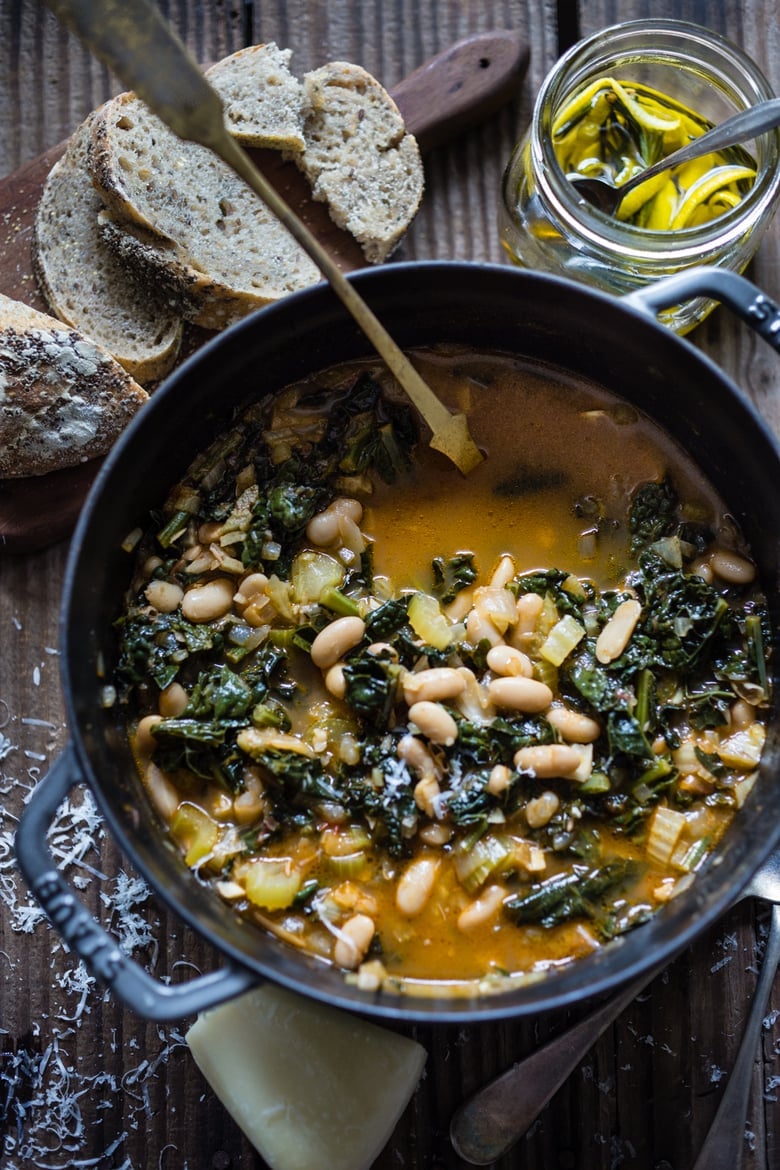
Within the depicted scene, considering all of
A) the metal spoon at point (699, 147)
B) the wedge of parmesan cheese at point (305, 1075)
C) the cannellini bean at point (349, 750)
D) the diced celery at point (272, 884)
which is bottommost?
the wedge of parmesan cheese at point (305, 1075)

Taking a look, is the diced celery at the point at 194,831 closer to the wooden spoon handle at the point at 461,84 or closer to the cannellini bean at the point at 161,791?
the cannellini bean at the point at 161,791

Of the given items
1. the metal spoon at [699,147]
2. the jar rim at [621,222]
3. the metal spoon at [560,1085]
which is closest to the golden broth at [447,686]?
the metal spoon at [560,1085]

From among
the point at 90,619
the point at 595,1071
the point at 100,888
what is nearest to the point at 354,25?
the point at 90,619

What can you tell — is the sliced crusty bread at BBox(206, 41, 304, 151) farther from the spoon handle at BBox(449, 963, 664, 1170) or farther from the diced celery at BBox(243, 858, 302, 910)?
the spoon handle at BBox(449, 963, 664, 1170)

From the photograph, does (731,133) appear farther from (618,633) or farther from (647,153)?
(618,633)

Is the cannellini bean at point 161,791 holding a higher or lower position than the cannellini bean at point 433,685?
lower

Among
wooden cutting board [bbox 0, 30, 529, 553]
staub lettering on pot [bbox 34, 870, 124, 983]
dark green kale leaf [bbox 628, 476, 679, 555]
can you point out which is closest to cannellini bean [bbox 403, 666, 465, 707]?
dark green kale leaf [bbox 628, 476, 679, 555]
